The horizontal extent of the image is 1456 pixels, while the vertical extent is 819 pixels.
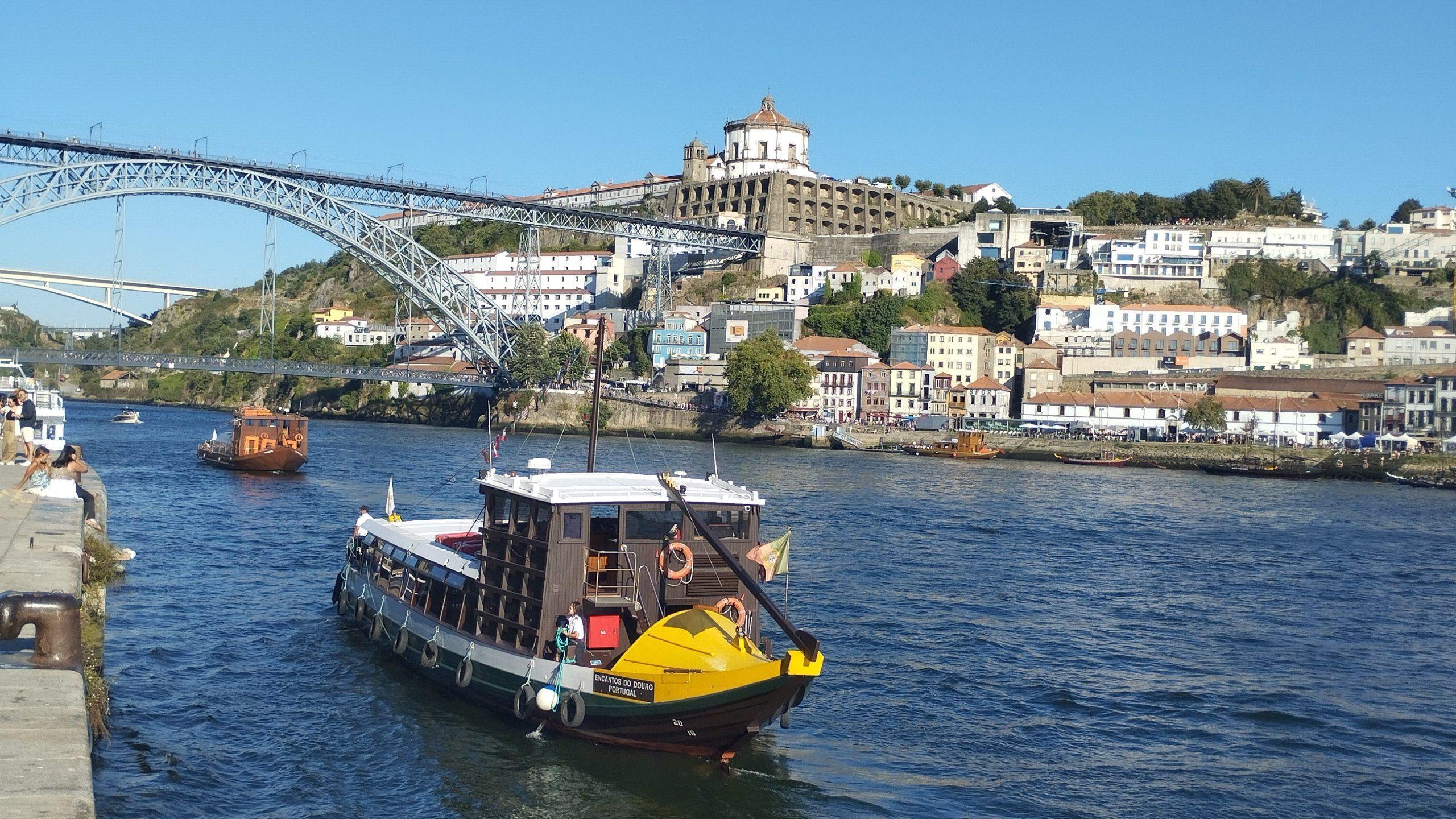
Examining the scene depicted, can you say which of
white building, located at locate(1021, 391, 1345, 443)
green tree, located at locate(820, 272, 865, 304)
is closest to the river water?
white building, located at locate(1021, 391, 1345, 443)

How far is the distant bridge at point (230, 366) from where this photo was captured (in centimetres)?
5612

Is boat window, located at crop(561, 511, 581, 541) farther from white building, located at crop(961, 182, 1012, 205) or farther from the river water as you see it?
white building, located at crop(961, 182, 1012, 205)

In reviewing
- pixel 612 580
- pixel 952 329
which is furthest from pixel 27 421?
pixel 952 329

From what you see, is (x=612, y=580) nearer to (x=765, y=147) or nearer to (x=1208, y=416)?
(x=1208, y=416)

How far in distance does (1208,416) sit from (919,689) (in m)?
42.8

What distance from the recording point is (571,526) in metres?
11.0

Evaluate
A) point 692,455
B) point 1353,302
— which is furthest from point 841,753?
point 1353,302

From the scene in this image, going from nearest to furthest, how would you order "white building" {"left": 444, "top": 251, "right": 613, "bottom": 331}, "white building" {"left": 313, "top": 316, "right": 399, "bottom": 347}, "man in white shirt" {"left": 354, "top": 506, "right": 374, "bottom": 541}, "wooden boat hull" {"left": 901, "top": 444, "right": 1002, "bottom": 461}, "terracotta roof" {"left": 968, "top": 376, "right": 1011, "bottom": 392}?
1. "man in white shirt" {"left": 354, "top": 506, "right": 374, "bottom": 541}
2. "wooden boat hull" {"left": 901, "top": 444, "right": 1002, "bottom": 461}
3. "terracotta roof" {"left": 968, "top": 376, "right": 1011, "bottom": 392}
4. "white building" {"left": 444, "top": 251, "right": 613, "bottom": 331}
5. "white building" {"left": 313, "top": 316, "right": 399, "bottom": 347}

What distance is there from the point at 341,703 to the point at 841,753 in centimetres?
475

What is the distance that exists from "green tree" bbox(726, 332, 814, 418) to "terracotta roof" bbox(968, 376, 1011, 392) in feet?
25.2

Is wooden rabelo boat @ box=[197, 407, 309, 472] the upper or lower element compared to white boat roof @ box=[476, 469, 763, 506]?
lower

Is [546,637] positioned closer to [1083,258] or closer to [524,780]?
[524,780]

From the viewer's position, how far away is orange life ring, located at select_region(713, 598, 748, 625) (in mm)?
11055

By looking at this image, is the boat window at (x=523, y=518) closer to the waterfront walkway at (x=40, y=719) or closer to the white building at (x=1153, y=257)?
the waterfront walkway at (x=40, y=719)
